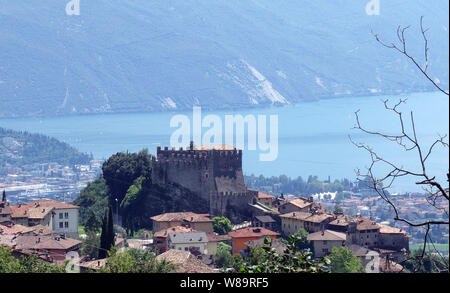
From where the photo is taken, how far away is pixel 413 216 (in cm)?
11238

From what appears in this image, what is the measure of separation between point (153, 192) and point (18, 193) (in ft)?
242

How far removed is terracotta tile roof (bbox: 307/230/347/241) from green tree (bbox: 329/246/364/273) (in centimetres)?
276

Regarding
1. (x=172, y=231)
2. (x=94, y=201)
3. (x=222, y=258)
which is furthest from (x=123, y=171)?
(x=222, y=258)

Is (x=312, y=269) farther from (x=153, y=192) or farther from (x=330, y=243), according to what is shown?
(x=153, y=192)

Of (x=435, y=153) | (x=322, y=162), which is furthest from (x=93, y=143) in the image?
(x=435, y=153)

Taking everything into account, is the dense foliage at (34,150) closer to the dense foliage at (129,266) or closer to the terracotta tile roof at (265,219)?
the terracotta tile roof at (265,219)

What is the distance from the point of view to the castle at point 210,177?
4259 cm

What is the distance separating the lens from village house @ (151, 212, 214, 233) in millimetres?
40375

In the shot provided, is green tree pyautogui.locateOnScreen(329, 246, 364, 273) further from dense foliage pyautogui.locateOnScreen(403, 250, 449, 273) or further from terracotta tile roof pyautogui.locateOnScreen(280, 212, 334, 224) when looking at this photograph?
terracotta tile roof pyautogui.locateOnScreen(280, 212, 334, 224)

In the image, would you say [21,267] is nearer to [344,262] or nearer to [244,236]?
[344,262]

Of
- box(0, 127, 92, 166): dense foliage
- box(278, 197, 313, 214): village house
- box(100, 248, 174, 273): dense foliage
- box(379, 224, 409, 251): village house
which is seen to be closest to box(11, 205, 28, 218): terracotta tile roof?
box(278, 197, 313, 214): village house

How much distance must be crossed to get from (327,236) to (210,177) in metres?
6.18

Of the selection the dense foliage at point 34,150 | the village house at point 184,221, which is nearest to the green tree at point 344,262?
the village house at point 184,221
